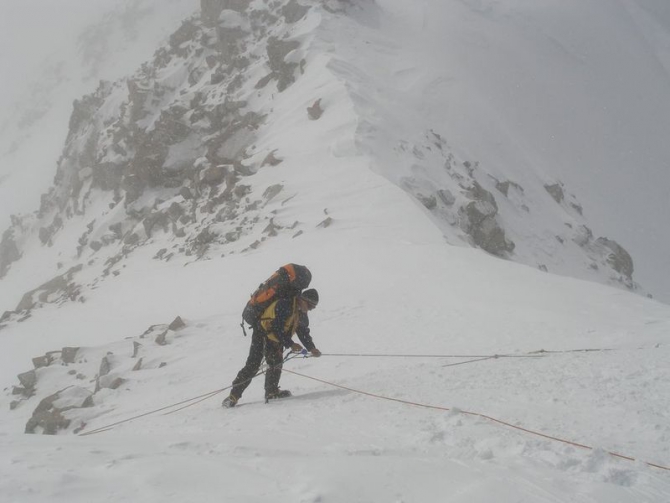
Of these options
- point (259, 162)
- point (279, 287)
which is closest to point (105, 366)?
point (279, 287)

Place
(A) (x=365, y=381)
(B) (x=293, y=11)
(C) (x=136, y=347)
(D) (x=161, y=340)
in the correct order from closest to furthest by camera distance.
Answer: (A) (x=365, y=381) → (C) (x=136, y=347) → (D) (x=161, y=340) → (B) (x=293, y=11)

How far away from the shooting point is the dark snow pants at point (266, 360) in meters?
5.25

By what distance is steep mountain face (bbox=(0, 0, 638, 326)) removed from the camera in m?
17.9

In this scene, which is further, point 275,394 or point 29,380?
point 29,380

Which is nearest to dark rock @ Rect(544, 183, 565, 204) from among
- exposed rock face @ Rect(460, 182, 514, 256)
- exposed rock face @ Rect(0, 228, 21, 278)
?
exposed rock face @ Rect(460, 182, 514, 256)

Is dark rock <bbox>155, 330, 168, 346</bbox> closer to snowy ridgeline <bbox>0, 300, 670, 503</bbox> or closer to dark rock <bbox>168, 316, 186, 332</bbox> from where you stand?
dark rock <bbox>168, 316, 186, 332</bbox>

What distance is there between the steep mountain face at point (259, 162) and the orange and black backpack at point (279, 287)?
380 inches

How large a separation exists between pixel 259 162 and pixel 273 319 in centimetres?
1747

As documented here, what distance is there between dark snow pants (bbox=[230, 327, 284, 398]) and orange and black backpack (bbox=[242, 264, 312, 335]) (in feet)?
0.85

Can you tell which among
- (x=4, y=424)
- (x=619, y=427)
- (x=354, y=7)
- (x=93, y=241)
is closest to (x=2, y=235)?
(x=93, y=241)

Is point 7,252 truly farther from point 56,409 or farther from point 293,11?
point 56,409

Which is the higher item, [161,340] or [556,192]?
[556,192]

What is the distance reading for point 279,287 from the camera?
4977 mm

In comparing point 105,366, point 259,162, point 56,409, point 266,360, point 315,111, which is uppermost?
point 315,111
